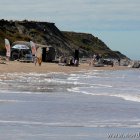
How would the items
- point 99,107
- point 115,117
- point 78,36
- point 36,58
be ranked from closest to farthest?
point 115,117 < point 99,107 < point 36,58 < point 78,36

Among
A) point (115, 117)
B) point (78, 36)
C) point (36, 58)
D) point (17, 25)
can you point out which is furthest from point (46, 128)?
point (78, 36)

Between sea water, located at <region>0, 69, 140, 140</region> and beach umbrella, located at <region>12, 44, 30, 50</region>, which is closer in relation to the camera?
sea water, located at <region>0, 69, 140, 140</region>

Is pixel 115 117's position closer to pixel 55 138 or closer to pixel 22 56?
pixel 55 138

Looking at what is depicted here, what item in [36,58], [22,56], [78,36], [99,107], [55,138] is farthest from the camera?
[78,36]

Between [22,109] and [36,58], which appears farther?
[36,58]

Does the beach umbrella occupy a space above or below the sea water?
above

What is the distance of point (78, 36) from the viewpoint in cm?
17175

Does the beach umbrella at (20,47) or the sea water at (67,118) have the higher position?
the beach umbrella at (20,47)

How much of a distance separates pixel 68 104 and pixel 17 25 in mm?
99260

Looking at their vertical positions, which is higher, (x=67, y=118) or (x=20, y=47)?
(x=20, y=47)

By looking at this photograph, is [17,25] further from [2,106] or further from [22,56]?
[2,106]

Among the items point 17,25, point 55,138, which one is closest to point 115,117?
point 55,138

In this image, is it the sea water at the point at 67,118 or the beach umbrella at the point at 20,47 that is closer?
the sea water at the point at 67,118

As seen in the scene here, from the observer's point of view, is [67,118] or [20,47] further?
[20,47]
